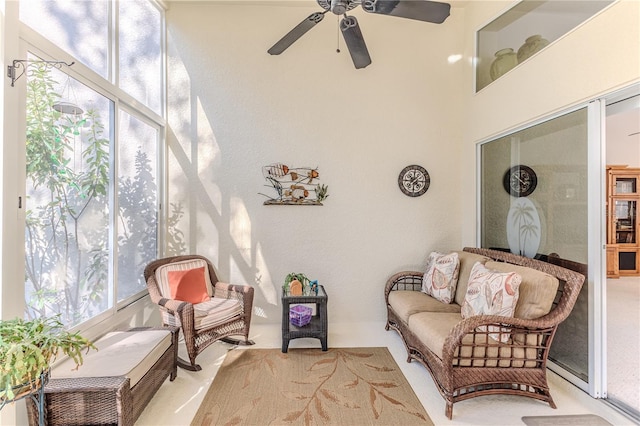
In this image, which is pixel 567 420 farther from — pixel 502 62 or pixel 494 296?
pixel 502 62

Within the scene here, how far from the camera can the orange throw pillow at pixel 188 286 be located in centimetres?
287

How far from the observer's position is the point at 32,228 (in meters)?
1.88

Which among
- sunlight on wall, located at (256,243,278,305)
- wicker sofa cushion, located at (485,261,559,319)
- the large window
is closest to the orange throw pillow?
the large window

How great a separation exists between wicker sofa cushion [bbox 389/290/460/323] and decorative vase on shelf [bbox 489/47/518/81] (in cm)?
253

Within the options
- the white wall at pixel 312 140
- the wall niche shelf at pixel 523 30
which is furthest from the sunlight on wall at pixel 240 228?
the wall niche shelf at pixel 523 30

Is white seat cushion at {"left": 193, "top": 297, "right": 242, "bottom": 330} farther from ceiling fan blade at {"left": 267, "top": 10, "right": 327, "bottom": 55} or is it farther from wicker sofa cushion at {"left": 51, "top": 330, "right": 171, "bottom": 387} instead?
ceiling fan blade at {"left": 267, "top": 10, "right": 327, "bottom": 55}

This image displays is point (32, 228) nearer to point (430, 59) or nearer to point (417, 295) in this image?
point (417, 295)

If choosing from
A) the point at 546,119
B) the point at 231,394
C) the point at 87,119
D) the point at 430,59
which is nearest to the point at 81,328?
the point at 231,394

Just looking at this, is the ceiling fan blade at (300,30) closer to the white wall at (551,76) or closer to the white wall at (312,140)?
the white wall at (312,140)

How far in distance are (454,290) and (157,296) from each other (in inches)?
116

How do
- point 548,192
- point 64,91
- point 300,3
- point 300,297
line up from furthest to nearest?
1. point 300,3
2. point 300,297
3. point 548,192
4. point 64,91

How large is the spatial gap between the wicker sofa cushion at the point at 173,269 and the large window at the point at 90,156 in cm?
36

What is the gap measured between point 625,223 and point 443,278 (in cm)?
209

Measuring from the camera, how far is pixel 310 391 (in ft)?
7.54
